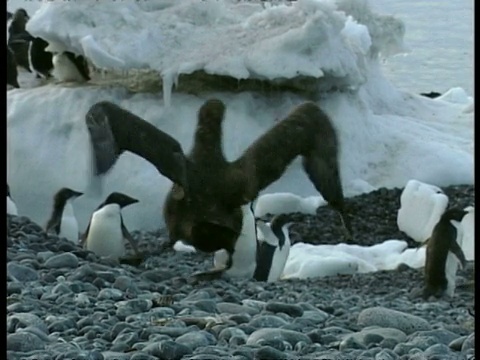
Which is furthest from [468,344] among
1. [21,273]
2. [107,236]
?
[107,236]

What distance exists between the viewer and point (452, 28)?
10.1m

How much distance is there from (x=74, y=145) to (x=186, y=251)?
2.00 m

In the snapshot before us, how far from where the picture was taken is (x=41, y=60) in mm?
10438

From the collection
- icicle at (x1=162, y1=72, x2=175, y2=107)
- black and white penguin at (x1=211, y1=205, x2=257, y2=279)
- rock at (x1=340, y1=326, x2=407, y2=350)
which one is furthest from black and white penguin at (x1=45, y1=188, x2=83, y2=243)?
rock at (x1=340, y1=326, x2=407, y2=350)

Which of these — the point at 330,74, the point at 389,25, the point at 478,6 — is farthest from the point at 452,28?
the point at 478,6

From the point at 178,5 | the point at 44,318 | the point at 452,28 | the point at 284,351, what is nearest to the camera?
the point at 284,351

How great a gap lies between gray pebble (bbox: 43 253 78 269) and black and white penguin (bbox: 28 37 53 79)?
230 inches

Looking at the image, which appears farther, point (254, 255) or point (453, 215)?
point (453, 215)

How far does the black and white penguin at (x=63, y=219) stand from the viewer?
6882mm

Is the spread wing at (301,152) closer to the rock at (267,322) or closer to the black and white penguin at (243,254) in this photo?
the black and white penguin at (243,254)

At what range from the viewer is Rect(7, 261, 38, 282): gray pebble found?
4203 mm

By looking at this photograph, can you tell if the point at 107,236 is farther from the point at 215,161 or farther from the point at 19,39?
the point at 19,39

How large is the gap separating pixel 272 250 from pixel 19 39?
591 centimetres

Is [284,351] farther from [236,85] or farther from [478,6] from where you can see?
[236,85]
